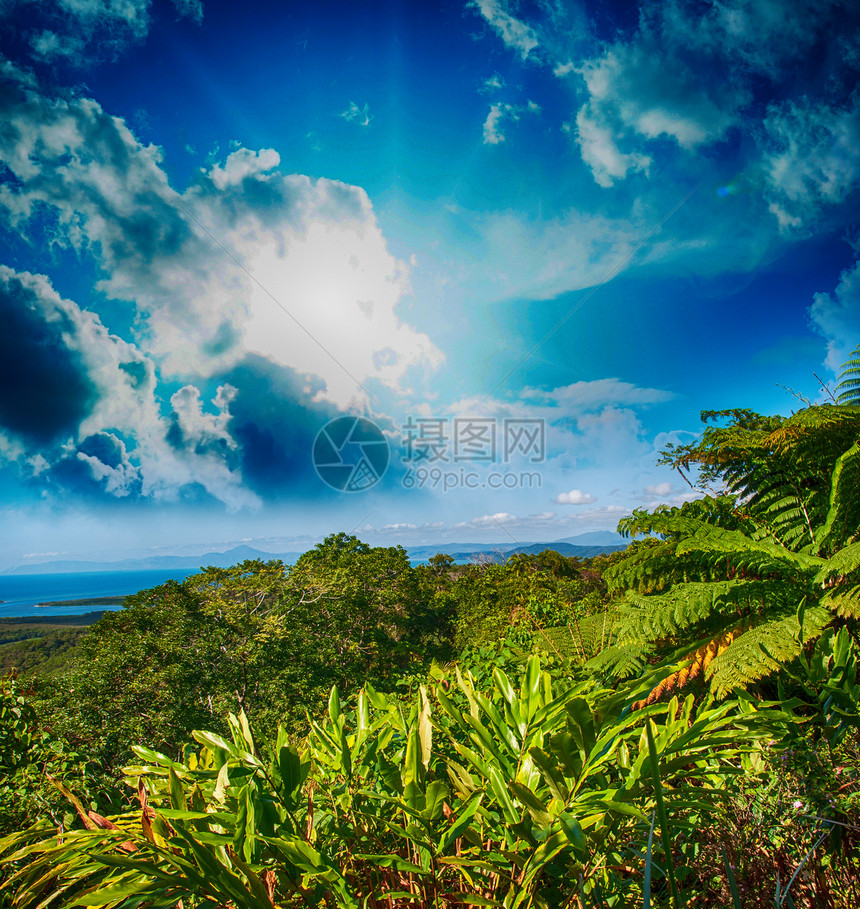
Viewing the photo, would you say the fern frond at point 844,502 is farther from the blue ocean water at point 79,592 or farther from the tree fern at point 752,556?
the blue ocean water at point 79,592

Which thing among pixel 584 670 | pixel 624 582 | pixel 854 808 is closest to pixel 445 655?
pixel 624 582

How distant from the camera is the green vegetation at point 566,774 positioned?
0.53m

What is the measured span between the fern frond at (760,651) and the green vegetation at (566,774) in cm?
2

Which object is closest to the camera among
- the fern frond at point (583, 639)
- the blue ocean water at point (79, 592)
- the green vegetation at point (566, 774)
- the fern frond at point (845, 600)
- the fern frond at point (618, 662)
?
the green vegetation at point (566, 774)

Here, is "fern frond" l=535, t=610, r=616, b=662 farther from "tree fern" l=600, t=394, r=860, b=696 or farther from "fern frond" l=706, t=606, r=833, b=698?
"fern frond" l=706, t=606, r=833, b=698

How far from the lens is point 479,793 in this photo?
0.57 meters

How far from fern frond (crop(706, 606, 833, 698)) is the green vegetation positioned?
0.02 m

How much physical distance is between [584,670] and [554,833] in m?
1.89

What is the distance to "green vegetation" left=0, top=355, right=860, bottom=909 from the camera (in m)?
0.53

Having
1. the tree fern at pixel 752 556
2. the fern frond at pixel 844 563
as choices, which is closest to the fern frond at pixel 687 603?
the tree fern at pixel 752 556

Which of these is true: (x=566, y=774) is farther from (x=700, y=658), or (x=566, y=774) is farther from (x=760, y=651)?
(x=700, y=658)

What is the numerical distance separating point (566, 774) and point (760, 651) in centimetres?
248

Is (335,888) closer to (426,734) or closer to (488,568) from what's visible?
(426,734)

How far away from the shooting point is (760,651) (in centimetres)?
230
